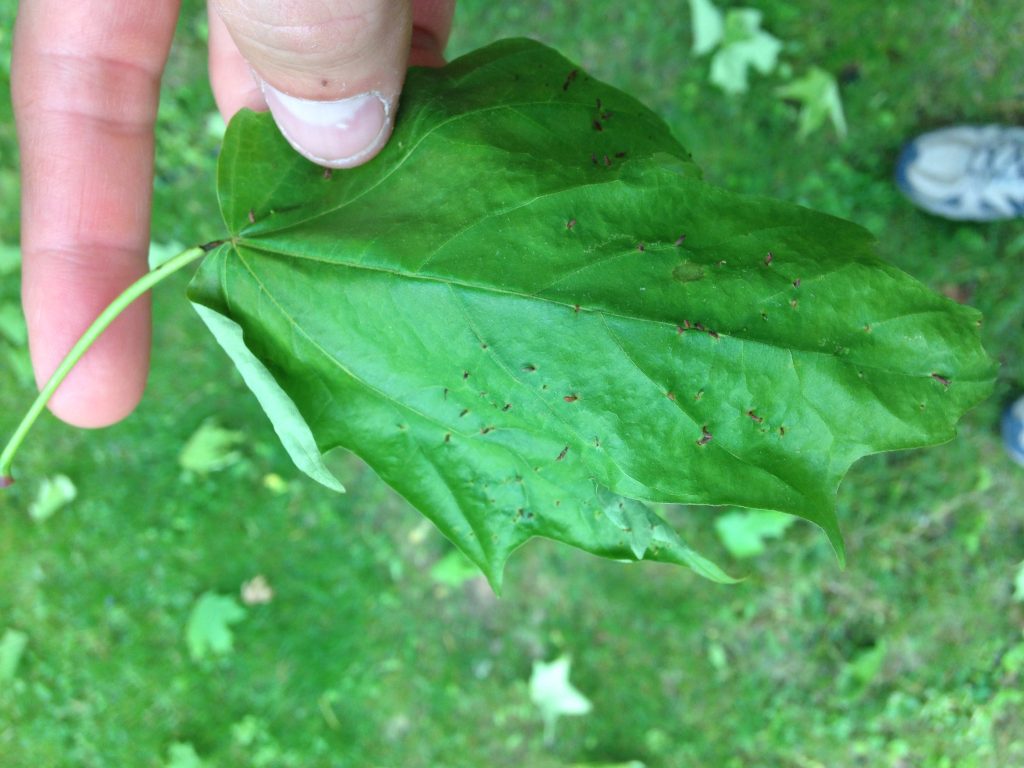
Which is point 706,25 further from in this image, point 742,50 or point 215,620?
point 215,620

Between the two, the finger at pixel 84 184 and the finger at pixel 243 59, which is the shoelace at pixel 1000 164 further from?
the finger at pixel 84 184

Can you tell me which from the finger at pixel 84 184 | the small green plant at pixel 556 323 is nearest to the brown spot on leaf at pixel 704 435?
the small green plant at pixel 556 323

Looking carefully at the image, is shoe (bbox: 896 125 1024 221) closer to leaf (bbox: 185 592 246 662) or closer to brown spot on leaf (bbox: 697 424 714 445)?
brown spot on leaf (bbox: 697 424 714 445)

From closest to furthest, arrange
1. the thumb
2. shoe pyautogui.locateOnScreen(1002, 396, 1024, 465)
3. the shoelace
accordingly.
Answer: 1. the thumb
2. the shoelace
3. shoe pyautogui.locateOnScreen(1002, 396, 1024, 465)

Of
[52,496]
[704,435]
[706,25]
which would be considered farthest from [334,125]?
[52,496]

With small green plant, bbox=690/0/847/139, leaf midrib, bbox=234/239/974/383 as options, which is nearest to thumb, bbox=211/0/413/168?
leaf midrib, bbox=234/239/974/383

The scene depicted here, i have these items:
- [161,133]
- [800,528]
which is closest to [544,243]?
[800,528]
